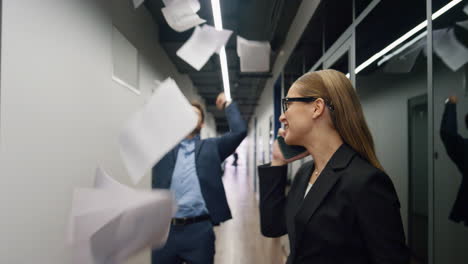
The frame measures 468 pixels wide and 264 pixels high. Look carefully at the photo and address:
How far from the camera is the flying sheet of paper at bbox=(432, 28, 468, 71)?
73cm

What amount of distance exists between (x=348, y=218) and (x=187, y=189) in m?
0.91

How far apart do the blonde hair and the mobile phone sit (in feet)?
0.54

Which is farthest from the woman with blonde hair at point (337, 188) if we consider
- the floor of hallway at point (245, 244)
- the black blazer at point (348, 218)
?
the floor of hallway at point (245, 244)

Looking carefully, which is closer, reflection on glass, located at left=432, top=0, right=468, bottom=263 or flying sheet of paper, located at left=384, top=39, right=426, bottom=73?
reflection on glass, located at left=432, top=0, right=468, bottom=263

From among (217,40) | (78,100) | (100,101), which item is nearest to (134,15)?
(100,101)

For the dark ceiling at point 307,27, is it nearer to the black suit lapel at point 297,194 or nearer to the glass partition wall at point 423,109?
the glass partition wall at point 423,109

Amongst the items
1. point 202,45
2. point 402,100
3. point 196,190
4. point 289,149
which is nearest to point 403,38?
point 402,100

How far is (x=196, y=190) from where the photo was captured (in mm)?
1390

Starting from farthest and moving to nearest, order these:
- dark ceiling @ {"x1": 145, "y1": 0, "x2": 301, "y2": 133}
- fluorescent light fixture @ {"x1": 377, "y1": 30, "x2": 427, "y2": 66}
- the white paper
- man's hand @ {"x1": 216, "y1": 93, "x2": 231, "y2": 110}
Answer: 1. dark ceiling @ {"x1": 145, "y1": 0, "x2": 301, "y2": 133}
2. man's hand @ {"x1": 216, "y1": 93, "x2": 231, "y2": 110}
3. fluorescent light fixture @ {"x1": 377, "y1": 30, "x2": 427, "y2": 66}
4. the white paper

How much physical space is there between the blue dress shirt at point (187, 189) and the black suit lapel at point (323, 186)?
753mm

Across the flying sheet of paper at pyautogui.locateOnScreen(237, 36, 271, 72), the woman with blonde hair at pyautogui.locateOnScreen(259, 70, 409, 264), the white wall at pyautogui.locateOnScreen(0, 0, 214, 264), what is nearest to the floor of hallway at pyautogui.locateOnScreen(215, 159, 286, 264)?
the white wall at pyautogui.locateOnScreen(0, 0, 214, 264)

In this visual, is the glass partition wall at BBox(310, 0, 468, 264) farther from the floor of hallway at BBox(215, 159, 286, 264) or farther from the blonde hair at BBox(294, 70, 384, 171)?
the floor of hallway at BBox(215, 159, 286, 264)

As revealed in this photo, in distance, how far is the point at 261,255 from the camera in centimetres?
323

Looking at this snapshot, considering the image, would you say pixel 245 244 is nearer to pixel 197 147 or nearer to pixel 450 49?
pixel 197 147
